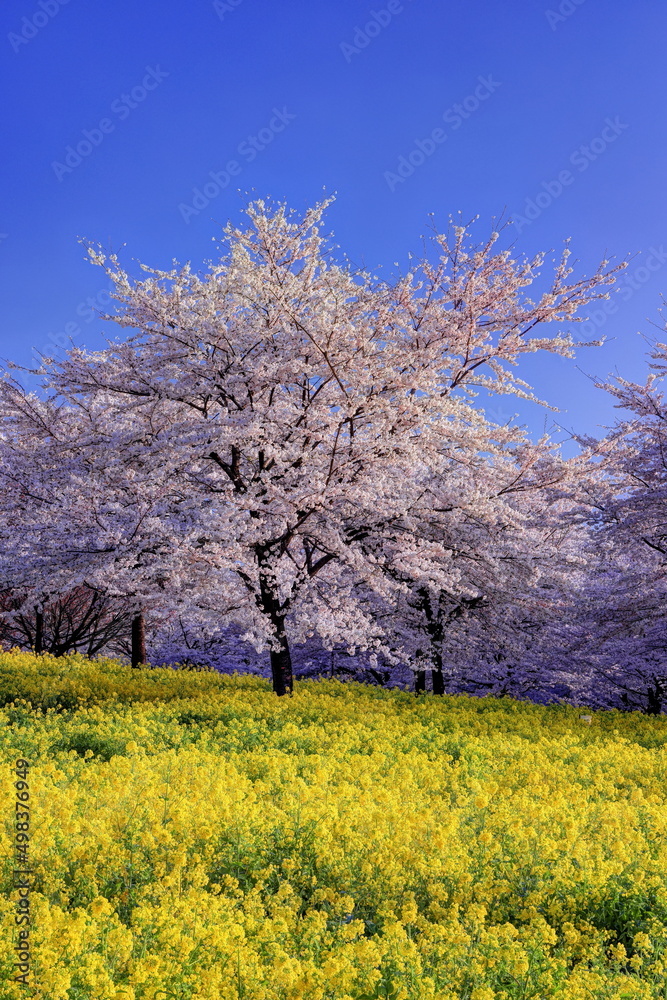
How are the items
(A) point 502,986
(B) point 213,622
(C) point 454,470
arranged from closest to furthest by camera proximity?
(A) point 502,986 → (B) point 213,622 → (C) point 454,470

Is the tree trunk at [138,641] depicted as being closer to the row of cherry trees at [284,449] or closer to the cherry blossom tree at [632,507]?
the row of cherry trees at [284,449]

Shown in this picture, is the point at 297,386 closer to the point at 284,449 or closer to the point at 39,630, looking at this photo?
the point at 284,449

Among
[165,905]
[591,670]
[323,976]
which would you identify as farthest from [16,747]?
[591,670]

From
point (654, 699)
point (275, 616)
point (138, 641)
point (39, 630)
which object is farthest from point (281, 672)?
point (654, 699)

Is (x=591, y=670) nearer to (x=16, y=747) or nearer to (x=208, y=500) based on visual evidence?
(x=208, y=500)

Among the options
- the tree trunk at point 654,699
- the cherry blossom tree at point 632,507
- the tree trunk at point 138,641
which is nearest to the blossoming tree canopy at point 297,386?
the cherry blossom tree at point 632,507

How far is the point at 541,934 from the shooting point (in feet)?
14.7

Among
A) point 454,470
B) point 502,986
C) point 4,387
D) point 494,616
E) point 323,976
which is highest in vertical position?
point 4,387

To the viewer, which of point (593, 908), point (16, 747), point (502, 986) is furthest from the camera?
point (16, 747)

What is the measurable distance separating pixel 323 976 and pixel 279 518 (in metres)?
8.72

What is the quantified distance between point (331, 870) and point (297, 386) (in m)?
9.54

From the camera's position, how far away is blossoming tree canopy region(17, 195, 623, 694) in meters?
12.0

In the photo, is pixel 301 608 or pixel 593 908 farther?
pixel 301 608

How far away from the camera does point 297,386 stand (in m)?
13.4
